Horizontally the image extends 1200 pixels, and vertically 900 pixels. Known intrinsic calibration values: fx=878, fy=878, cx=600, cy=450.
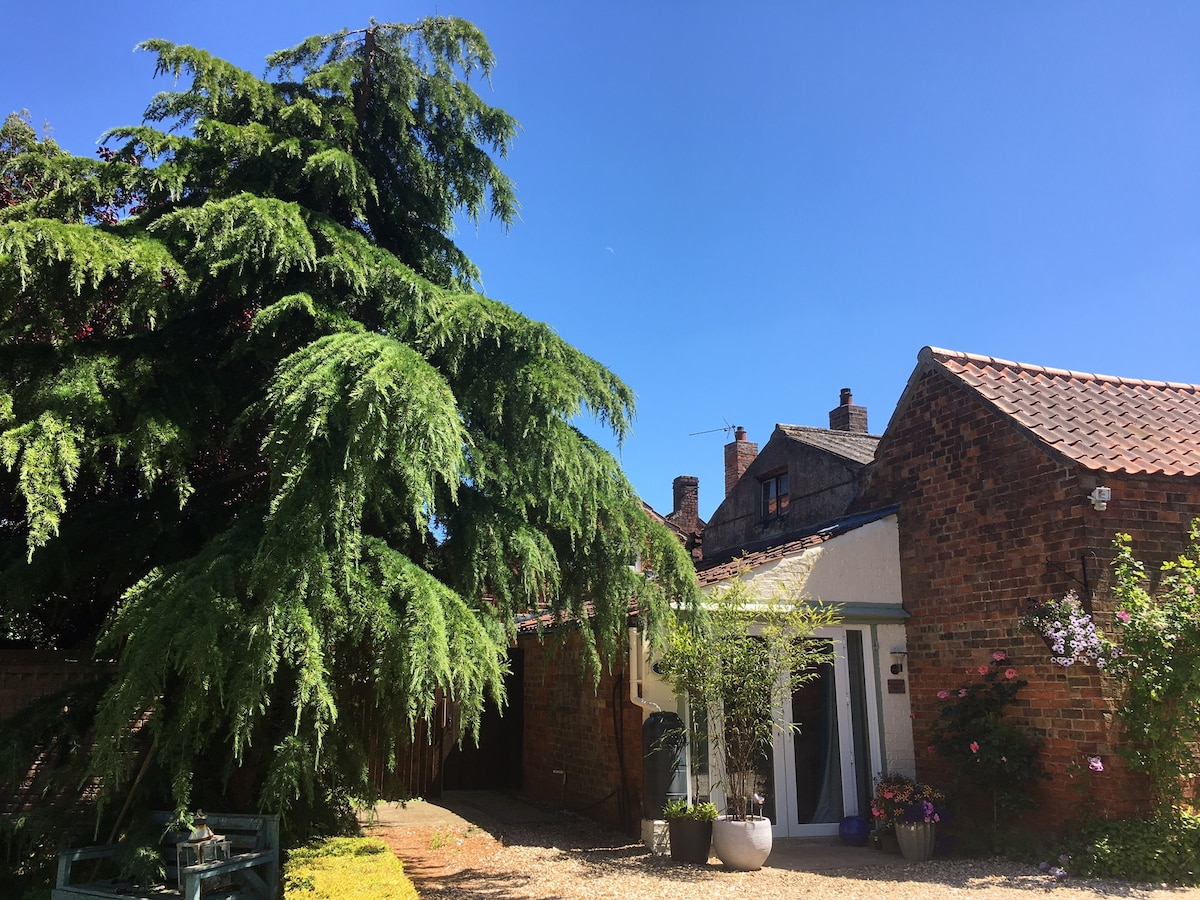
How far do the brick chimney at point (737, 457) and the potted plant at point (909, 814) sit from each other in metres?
12.5

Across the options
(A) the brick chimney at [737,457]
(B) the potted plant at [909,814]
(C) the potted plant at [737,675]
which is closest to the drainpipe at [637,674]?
(C) the potted plant at [737,675]

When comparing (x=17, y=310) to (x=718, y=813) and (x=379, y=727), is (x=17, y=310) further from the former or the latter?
(x=718, y=813)

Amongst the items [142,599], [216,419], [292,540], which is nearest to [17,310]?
[216,419]

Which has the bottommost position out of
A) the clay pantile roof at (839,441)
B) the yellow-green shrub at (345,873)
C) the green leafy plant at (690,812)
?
the green leafy plant at (690,812)

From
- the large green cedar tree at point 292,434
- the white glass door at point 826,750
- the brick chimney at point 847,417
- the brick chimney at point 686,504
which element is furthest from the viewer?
the brick chimney at point 686,504

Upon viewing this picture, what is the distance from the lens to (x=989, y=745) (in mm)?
8906

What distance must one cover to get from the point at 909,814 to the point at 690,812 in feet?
7.38

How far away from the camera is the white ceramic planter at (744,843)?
27.6 feet

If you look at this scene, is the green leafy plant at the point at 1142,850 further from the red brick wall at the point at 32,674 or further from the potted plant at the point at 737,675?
the red brick wall at the point at 32,674

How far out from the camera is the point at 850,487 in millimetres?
16203

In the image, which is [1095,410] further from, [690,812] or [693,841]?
[693,841]

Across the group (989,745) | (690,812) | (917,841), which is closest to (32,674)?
(690,812)

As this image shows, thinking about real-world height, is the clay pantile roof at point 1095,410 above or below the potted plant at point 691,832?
above

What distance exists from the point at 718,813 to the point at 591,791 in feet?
8.60
